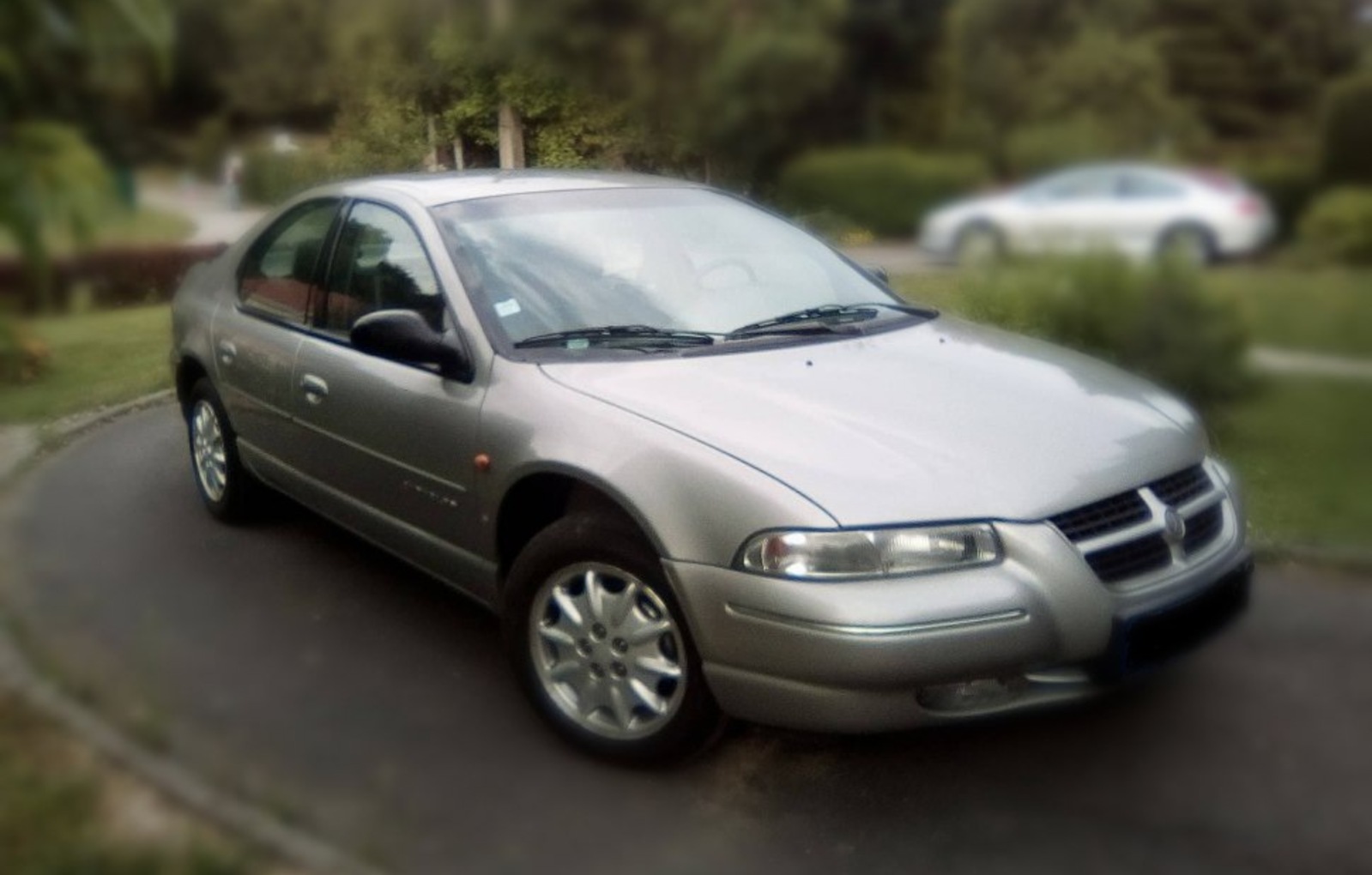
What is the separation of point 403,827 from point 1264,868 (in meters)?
1.91

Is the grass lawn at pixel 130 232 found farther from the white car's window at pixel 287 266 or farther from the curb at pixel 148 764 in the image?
the white car's window at pixel 287 266

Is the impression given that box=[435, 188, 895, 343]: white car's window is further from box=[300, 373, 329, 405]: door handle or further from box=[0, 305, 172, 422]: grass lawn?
box=[0, 305, 172, 422]: grass lawn

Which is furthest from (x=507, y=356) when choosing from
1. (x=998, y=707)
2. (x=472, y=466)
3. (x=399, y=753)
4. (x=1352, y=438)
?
(x=1352, y=438)

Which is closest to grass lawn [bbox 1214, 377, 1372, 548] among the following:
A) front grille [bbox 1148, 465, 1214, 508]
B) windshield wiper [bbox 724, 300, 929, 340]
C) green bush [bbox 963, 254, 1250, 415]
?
green bush [bbox 963, 254, 1250, 415]

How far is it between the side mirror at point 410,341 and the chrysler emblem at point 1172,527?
187 cm

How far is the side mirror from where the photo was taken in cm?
372

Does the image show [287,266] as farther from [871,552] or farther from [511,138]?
[871,552]

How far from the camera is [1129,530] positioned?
10.2 feet

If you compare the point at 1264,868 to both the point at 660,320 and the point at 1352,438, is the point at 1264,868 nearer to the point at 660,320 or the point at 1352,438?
the point at 1352,438

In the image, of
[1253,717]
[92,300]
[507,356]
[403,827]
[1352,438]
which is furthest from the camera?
[507,356]

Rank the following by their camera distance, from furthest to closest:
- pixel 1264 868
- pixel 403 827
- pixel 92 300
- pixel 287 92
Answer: pixel 403 827 < pixel 1264 868 < pixel 287 92 < pixel 92 300

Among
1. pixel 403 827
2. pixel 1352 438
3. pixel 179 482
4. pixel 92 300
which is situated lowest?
pixel 179 482

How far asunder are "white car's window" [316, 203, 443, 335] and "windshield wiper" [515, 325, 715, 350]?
0.42 meters

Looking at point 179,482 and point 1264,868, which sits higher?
point 1264,868
